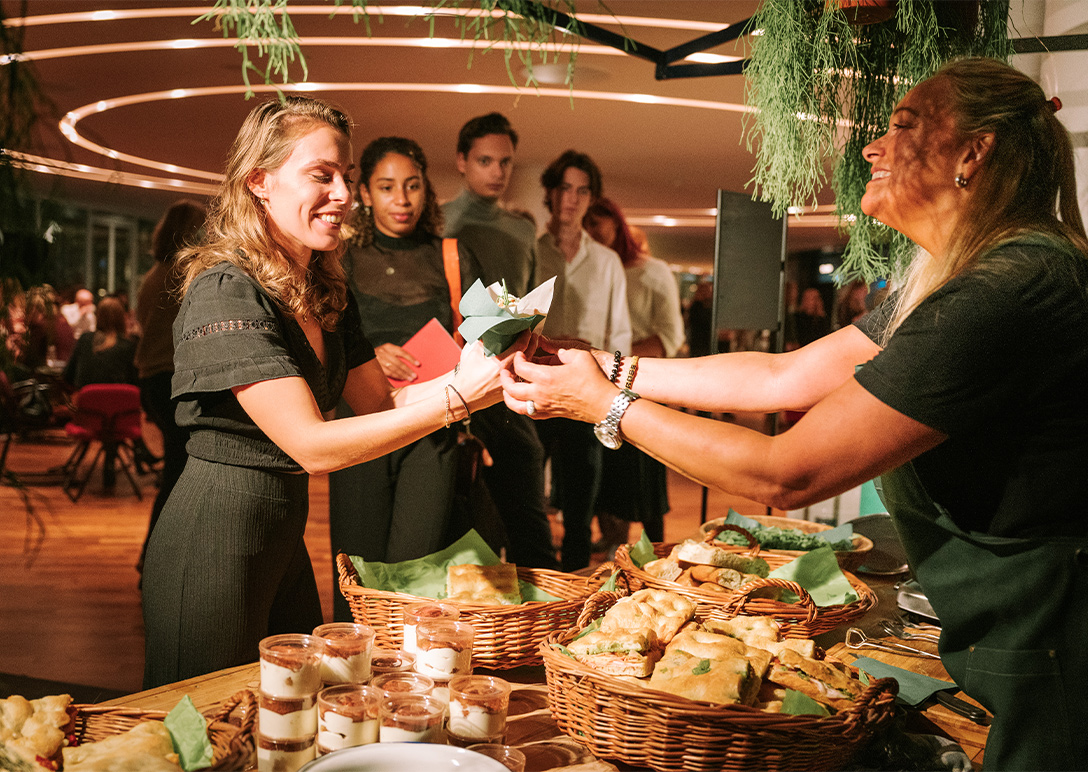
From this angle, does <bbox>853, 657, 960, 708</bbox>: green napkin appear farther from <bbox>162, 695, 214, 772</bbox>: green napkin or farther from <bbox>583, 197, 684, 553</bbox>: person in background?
<bbox>583, 197, 684, 553</bbox>: person in background

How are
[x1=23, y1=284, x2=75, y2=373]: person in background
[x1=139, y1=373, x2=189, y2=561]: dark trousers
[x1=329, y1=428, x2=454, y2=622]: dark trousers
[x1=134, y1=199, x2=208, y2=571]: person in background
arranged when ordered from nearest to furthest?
[x1=23, y1=284, x2=75, y2=373]: person in background → [x1=329, y1=428, x2=454, y2=622]: dark trousers → [x1=139, y1=373, x2=189, y2=561]: dark trousers → [x1=134, y1=199, x2=208, y2=571]: person in background

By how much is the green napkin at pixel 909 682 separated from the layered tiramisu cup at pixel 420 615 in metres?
0.66

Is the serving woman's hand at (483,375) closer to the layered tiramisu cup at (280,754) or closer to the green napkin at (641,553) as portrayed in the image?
the green napkin at (641,553)

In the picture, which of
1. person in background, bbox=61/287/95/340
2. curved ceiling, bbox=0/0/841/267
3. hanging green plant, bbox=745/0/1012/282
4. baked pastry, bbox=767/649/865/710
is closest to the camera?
baked pastry, bbox=767/649/865/710

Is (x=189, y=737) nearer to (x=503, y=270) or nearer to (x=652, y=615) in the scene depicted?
(x=652, y=615)

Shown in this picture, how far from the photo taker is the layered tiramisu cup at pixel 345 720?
0.90 meters

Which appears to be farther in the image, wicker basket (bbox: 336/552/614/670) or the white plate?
wicker basket (bbox: 336/552/614/670)

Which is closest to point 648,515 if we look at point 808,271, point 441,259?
point 441,259

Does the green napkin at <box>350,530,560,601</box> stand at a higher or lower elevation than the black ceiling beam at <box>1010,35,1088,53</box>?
lower

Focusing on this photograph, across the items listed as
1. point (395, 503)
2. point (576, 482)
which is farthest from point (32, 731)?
point (576, 482)

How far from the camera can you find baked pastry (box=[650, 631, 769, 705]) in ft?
3.35

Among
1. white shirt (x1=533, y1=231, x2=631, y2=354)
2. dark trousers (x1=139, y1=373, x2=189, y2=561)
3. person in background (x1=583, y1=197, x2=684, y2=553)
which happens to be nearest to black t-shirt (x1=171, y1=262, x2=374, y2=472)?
dark trousers (x1=139, y1=373, x2=189, y2=561)

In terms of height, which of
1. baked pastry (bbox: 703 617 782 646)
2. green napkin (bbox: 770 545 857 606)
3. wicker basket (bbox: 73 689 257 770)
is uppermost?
baked pastry (bbox: 703 617 782 646)

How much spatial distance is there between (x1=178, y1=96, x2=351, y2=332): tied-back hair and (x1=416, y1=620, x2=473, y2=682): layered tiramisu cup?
791 millimetres
